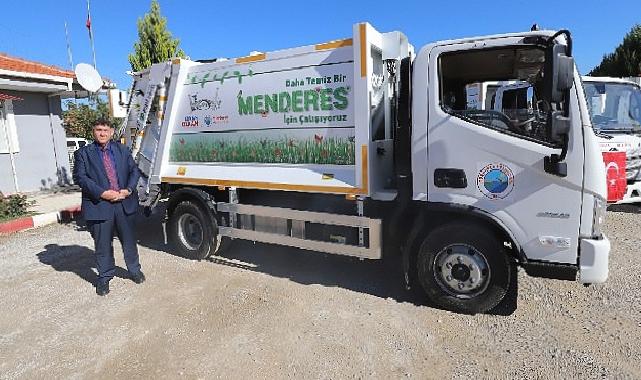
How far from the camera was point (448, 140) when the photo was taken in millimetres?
3477

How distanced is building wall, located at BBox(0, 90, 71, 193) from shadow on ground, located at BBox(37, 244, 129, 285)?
6.05 metres

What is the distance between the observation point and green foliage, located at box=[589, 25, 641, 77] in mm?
27844

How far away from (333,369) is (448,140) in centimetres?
213

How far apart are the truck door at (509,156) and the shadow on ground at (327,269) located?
2.42ft

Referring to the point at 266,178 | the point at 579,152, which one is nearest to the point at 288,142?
the point at 266,178

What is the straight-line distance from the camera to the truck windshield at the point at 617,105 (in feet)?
23.0

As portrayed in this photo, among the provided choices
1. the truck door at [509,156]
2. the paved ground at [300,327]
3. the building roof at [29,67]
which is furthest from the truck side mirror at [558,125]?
the building roof at [29,67]

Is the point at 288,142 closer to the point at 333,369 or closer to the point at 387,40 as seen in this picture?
the point at 387,40

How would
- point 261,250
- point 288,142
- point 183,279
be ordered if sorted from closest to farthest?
point 288,142 < point 183,279 < point 261,250

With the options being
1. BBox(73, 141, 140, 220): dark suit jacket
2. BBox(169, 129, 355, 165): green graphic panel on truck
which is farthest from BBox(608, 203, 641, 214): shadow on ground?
BBox(73, 141, 140, 220): dark suit jacket

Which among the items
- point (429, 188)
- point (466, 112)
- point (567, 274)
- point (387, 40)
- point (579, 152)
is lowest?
point (567, 274)

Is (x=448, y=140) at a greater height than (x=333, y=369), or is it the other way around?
(x=448, y=140)

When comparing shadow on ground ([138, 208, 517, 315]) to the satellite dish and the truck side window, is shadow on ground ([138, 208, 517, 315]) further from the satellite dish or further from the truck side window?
the satellite dish

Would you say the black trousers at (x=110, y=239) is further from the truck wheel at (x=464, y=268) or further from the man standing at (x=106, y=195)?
the truck wheel at (x=464, y=268)
